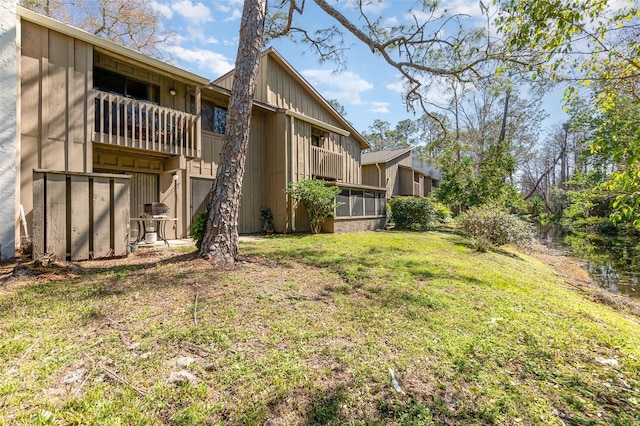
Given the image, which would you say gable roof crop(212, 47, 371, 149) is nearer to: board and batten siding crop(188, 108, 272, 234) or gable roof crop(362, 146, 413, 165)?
board and batten siding crop(188, 108, 272, 234)

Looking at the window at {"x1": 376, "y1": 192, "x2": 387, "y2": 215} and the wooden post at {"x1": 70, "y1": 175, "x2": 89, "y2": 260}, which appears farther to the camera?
the window at {"x1": 376, "y1": 192, "x2": 387, "y2": 215}

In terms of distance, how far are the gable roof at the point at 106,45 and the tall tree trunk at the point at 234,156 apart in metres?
3.90

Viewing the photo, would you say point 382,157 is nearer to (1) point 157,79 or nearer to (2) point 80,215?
(1) point 157,79

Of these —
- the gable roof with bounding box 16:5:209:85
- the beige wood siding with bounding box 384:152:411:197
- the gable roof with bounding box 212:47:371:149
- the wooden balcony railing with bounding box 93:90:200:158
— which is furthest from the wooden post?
the beige wood siding with bounding box 384:152:411:197

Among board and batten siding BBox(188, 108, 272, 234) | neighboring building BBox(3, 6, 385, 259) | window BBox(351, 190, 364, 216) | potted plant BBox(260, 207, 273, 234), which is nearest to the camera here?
neighboring building BBox(3, 6, 385, 259)

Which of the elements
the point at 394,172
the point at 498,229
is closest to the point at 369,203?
the point at 498,229

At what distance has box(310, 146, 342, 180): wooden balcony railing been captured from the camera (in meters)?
12.6

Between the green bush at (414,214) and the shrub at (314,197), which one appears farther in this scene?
the green bush at (414,214)

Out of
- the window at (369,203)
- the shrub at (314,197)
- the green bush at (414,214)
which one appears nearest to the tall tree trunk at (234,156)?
the shrub at (314,197)

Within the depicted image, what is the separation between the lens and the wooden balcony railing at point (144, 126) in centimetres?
686

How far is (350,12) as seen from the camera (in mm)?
8305

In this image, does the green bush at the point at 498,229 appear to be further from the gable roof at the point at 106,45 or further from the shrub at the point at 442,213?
the gable roof at the point at 106,45

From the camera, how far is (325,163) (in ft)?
43.6

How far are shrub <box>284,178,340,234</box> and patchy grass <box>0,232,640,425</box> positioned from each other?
6.01 m
